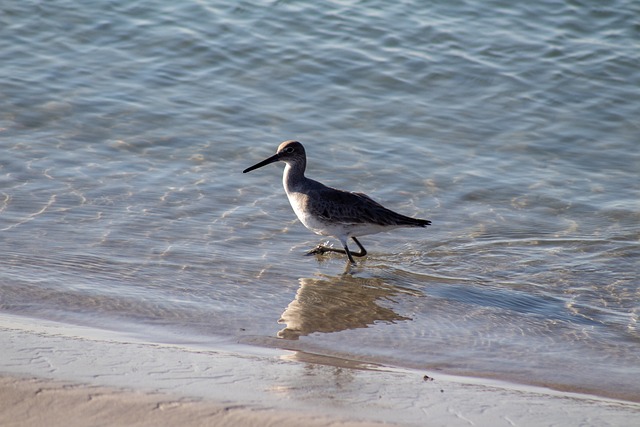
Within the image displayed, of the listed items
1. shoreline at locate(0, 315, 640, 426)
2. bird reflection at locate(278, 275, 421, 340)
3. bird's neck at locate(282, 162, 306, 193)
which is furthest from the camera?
bird's neck at locate(282, 162, 306, 193)

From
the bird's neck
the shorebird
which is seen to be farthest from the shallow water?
the bird's neck

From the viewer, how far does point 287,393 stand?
18.0 ft

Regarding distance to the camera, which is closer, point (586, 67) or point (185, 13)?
point (586, 67)

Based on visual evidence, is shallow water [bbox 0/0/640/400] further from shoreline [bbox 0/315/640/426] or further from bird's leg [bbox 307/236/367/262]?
shoreline [bbox 0/315/640/426]

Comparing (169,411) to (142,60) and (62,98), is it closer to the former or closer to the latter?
(62,98)

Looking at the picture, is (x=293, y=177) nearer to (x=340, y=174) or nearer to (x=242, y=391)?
(x=340, y=174)

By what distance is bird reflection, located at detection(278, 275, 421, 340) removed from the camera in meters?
7.19

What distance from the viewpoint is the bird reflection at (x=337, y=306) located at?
23.6ft

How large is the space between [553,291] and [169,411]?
4085 millimetres

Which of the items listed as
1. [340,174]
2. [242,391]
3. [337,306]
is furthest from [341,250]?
[242,391]

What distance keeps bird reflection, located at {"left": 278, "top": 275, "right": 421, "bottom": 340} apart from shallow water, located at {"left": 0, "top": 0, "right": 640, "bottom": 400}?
2 centimetres

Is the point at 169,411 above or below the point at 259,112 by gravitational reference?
above

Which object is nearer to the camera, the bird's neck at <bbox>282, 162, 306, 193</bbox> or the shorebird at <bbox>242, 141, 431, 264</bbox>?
the shorebird at <bbox>242, 141, 431, 264</bbox>

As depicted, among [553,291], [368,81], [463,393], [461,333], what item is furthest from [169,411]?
[368,81]
